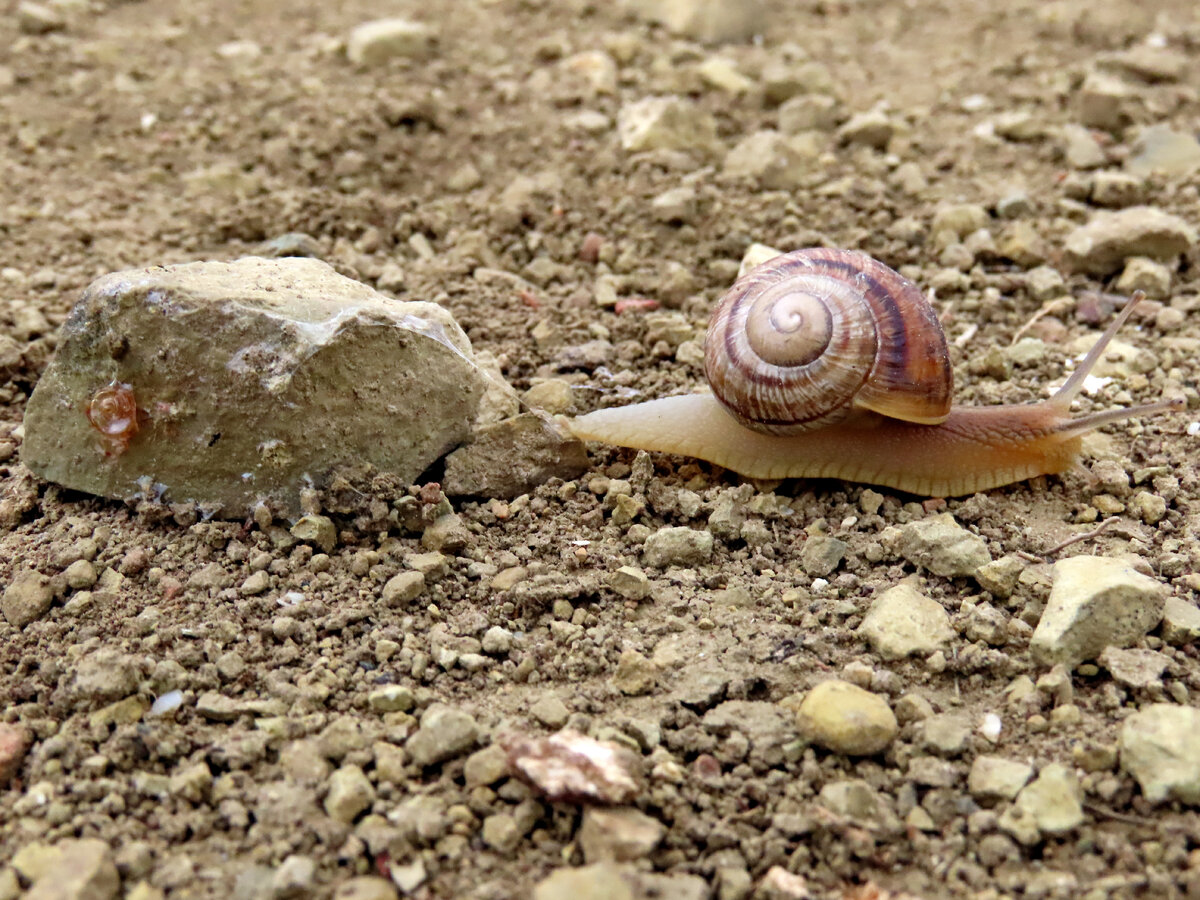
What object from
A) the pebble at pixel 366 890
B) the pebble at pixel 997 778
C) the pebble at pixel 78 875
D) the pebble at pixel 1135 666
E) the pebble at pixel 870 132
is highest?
the pebble at pixel 870 132

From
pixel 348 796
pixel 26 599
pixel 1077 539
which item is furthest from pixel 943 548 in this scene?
pixel 26 599

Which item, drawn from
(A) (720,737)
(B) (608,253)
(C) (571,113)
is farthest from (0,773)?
(C) (571,113)

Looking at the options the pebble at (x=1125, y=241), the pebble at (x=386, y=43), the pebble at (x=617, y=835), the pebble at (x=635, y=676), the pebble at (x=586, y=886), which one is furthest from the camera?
the pebble at (x=386, y=43)

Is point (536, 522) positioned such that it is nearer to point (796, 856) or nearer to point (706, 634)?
point (706, 634)

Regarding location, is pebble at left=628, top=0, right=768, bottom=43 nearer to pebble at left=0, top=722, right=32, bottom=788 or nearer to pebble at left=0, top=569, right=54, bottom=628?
pebble at left=0, top=569, right=54, bottom=628

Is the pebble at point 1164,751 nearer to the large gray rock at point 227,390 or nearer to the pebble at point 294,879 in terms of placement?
the pebble at point 294,879

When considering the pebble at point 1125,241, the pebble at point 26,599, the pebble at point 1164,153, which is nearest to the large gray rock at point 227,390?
the pebble at point 26,599
